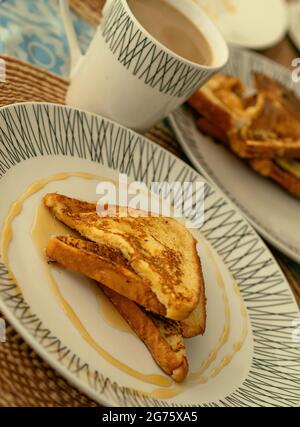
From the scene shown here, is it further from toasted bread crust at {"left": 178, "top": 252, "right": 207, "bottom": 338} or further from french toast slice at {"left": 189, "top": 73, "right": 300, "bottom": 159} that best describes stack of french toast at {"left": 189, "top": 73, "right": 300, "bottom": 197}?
toasted bread crust at {"left": 178, "top": 252, "right": 207, "bottom": 338}

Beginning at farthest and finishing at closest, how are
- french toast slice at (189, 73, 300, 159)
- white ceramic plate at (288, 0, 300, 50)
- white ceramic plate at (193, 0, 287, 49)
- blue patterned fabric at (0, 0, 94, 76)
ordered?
white ceramic plate at (288, 0, 300, 50), white ceramic plate at (193, 0, 287, 49), french toast slice at (189, 73, 300, 159), blue patterned fabric at (0, 0, 94, 76)

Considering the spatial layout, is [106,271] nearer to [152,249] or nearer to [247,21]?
[152,249]

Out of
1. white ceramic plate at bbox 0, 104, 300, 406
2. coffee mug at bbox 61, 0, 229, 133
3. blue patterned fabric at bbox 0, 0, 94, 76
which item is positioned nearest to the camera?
white ceramic plate at bbox 0, 104, 300, 406

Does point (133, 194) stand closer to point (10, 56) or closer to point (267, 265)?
point (267, 265)

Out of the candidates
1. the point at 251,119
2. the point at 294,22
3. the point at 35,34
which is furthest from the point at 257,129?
the point at 294,22

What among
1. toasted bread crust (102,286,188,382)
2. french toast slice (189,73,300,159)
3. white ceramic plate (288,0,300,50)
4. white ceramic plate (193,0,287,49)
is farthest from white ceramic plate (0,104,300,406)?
white ceramic plate (288,0,300,50)

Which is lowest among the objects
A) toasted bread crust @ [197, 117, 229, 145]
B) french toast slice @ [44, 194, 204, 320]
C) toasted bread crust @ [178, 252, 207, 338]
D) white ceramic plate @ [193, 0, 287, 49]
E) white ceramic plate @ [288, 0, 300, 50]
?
toasted bread crust @ [178, 252, 207, 338]
